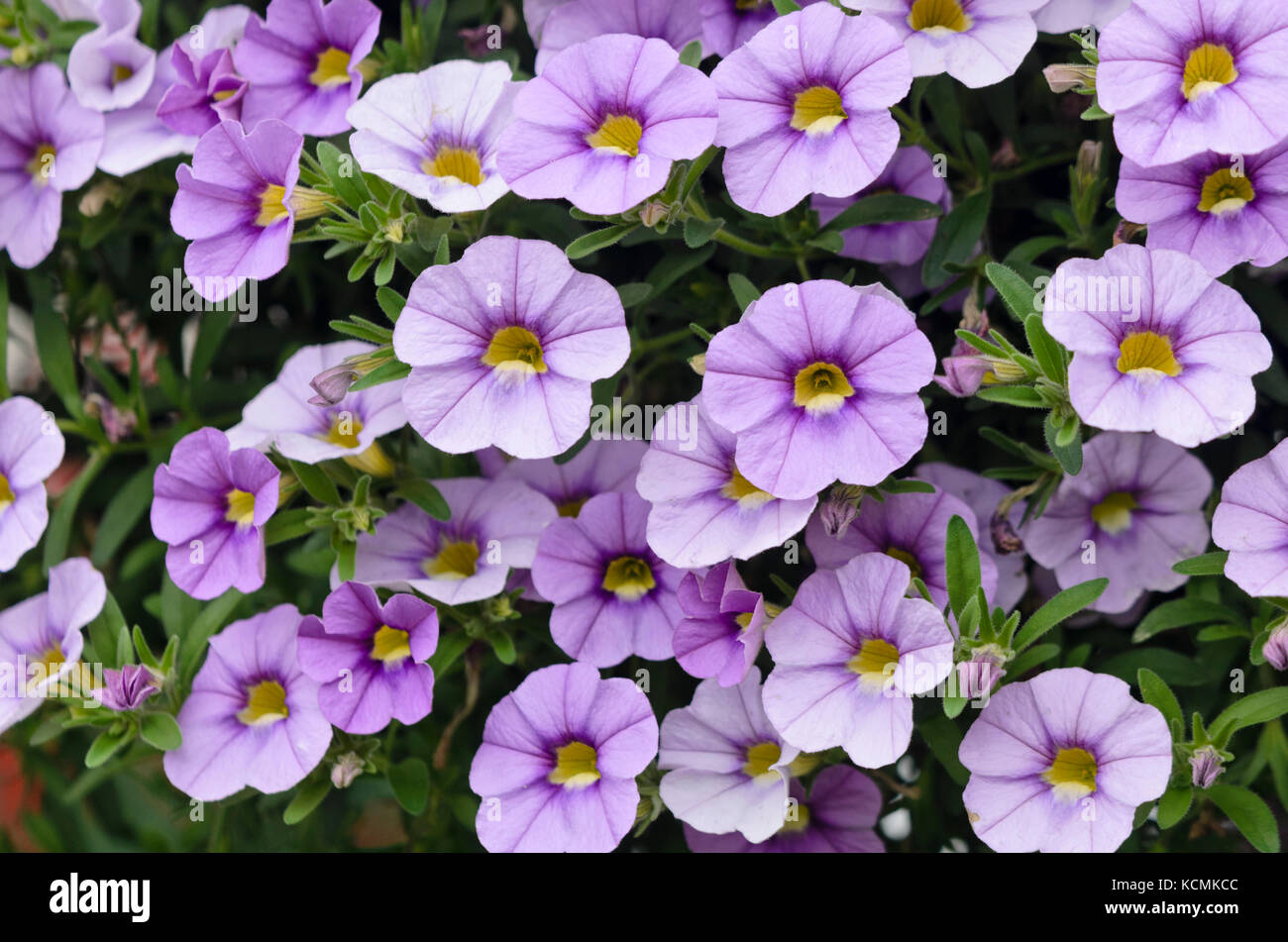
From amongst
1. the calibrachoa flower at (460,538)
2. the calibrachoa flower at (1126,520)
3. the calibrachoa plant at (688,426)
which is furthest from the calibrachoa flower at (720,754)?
the calibrachoa flower at (1126,520)

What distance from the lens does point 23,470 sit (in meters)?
1.28

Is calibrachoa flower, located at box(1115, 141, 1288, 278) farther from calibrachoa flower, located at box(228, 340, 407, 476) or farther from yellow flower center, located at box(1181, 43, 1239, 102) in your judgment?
calibrachoa flower, located at box(228, 340, 407, 476)

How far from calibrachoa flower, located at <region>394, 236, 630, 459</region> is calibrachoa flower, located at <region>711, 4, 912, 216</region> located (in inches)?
6.5

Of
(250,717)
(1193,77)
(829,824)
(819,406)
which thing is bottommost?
(829,824)

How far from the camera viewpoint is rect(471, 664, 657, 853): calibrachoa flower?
1109 mm

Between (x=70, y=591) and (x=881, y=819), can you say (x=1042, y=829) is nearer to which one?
(x=881, y=819)

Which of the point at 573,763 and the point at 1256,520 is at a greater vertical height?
the point at 1256,520

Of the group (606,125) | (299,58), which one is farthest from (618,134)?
(299,58)

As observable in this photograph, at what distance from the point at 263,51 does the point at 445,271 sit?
39 cm

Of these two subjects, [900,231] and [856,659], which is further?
[900,231]

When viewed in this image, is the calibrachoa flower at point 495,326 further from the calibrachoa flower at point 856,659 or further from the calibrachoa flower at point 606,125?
the calibrachoa flower at point 856,659

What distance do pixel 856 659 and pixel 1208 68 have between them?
58 centimetres

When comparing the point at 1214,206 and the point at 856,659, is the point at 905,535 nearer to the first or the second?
the point at 856,659
